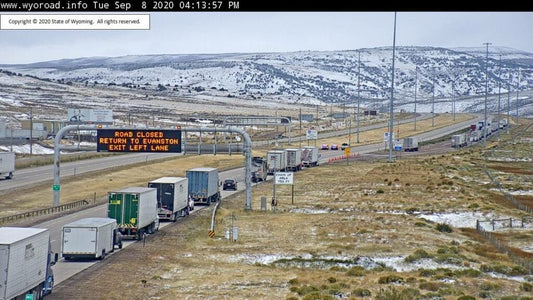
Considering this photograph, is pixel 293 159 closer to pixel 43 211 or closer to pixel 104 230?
pixel 43 211

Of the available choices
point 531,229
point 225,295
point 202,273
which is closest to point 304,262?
point 202,273

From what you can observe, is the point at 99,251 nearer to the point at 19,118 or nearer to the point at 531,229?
the point at 531,229

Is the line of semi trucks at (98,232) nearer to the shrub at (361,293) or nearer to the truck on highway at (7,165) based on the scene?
the shrub at (361,293)

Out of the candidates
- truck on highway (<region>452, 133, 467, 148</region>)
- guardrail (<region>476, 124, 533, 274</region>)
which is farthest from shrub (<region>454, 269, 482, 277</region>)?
truck on highway (<region>452, 133, 467, 148</region>)

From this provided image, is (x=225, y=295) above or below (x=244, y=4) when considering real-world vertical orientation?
below

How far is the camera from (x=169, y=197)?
55188 mm

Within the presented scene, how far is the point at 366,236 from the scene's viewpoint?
48.5 metres

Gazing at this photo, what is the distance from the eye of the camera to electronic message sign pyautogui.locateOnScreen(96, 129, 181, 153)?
60625 millimetres

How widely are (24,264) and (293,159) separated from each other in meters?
75.9

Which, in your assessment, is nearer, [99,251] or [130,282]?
[130,282]

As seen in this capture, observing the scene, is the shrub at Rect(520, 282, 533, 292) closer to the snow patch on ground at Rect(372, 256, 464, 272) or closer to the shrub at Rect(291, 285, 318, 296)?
the snow patch on ground at Rect(372, 256, 464, 272)

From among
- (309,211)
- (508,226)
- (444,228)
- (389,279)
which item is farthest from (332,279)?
(309,211)

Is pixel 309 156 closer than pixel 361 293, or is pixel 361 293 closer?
pixel 361 293

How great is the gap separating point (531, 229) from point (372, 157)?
2905 inches
